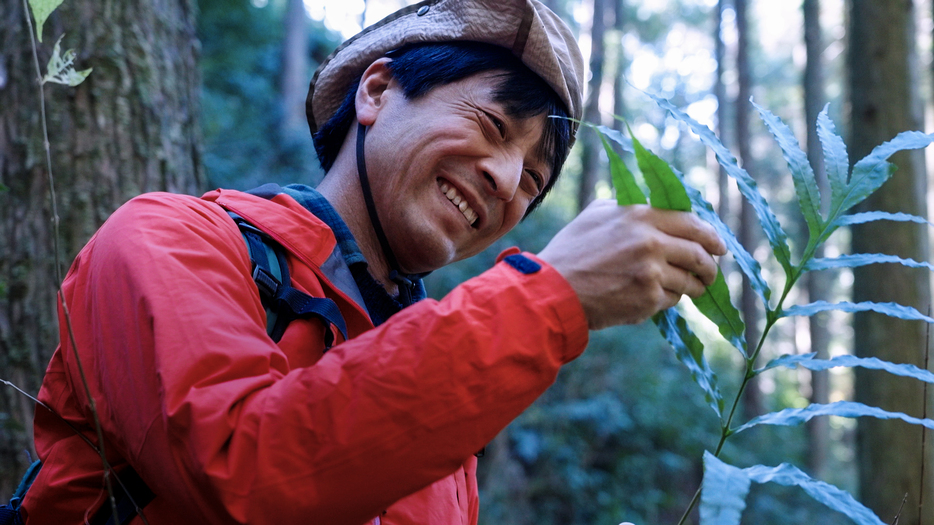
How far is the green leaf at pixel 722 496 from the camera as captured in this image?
0.76 m

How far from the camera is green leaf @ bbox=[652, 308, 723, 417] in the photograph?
1.10m

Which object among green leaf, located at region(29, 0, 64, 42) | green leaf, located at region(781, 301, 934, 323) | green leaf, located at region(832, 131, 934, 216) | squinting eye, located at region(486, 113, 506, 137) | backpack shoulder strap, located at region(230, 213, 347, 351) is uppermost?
green leaf, located at region(29, 0, 64, 42)

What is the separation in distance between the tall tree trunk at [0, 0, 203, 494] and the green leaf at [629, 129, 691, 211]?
1.94 m

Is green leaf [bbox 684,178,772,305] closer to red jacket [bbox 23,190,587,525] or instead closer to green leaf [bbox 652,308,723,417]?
green leaf [bbox 652,308,723,417]

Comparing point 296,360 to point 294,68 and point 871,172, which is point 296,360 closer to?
point 871,172

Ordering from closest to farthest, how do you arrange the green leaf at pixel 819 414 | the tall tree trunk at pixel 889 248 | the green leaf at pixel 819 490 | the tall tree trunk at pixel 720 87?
the green leaf at pixel 819 490, the green leaf at pixel 819 414, the tall tree trunk at pixel 889 248, the tall tree trunk at pixel 720 87

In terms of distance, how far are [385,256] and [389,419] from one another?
0.87 m

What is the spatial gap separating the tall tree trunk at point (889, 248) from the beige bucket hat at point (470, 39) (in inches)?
112

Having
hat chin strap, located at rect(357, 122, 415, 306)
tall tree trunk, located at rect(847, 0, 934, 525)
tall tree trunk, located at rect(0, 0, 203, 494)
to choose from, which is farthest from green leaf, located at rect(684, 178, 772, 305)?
tall tree trunk, located at rect(847, 0, 934, 525)

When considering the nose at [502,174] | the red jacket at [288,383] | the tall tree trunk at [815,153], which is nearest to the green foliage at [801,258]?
the red jacket at [288,383]

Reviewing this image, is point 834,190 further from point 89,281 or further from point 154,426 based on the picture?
point 89,281

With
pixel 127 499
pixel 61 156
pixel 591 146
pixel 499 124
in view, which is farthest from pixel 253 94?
pixel 127 499

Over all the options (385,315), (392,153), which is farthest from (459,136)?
(385,315)

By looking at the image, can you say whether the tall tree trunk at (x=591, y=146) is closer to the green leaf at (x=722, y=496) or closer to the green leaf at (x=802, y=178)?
the green leaf at (x=802, y=178)
